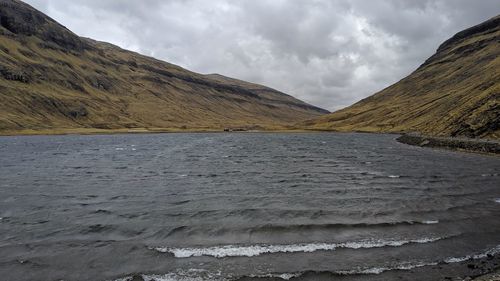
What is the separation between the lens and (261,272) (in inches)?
632

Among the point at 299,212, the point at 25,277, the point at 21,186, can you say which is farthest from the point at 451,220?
the point at 21,186

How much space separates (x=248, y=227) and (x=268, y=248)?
3.77 metres

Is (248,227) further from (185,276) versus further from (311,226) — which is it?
(185,276)

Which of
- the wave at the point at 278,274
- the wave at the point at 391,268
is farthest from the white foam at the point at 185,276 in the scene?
the wave at the point at 391,268

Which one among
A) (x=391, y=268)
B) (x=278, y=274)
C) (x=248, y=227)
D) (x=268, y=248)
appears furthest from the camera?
(x=248, y=227)

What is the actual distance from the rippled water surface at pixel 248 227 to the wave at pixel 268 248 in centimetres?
10

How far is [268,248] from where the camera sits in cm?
1906

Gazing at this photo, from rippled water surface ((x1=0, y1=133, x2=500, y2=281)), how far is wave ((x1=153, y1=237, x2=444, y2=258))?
0.10 m

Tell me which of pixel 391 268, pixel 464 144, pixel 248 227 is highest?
pixel 464 144

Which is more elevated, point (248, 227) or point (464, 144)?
point (464, 144)

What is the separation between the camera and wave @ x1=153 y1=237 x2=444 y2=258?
60.1ft

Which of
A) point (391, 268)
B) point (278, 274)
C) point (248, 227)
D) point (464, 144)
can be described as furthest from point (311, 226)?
point (464, 144)

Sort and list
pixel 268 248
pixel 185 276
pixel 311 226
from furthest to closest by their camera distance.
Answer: pixel 311 226 → pixel 268 248 → pixel 185 276

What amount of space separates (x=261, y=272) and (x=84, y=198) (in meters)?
22.5
